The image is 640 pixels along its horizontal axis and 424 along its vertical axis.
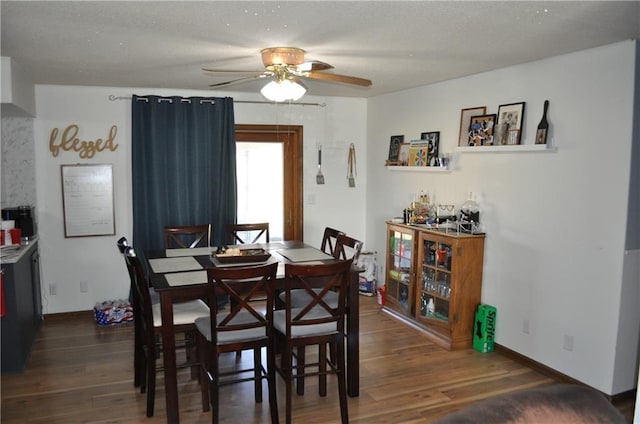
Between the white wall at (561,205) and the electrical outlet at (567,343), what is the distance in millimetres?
23

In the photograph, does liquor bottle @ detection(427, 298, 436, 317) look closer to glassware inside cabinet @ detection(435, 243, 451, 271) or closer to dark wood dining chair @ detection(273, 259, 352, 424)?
glassware inside cabinet @ detection(435, 243, 451, 271)

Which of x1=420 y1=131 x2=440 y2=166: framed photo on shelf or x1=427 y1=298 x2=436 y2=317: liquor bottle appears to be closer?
x1=427 y1=298 x2=436 y2=317: liquor bottle

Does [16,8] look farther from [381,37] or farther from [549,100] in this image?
[549,100]

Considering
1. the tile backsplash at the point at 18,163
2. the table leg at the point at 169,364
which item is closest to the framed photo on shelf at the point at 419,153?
the table leg at the point at 169,364

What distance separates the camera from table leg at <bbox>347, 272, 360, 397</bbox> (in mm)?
3271

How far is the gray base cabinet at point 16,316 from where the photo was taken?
11.7 ft

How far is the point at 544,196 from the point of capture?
3.64 metres

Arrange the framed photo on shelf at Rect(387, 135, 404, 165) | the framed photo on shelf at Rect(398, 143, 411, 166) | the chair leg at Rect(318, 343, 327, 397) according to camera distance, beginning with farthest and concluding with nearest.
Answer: the framed photo on shelf at Rect(387, 135, 404, 165) < the framed photo on shelf at Rect(398, 143, 411, 166) < the chair leg at Rect(318, 343, 327, 397)

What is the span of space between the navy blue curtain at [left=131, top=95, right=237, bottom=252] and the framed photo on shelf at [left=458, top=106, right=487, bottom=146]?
233cm

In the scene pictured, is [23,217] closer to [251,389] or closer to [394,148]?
[251,389]

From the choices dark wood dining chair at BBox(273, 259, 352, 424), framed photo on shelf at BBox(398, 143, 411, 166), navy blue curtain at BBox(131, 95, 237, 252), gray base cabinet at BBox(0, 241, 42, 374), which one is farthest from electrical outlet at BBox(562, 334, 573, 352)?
gray base cabinet at BBox(0, 241, 42, 374)

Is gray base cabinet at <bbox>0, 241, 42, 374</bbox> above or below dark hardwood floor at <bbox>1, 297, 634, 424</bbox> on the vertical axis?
above

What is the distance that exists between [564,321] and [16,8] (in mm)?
3850

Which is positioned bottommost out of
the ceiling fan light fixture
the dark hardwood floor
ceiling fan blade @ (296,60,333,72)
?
the dark hardwood floor
